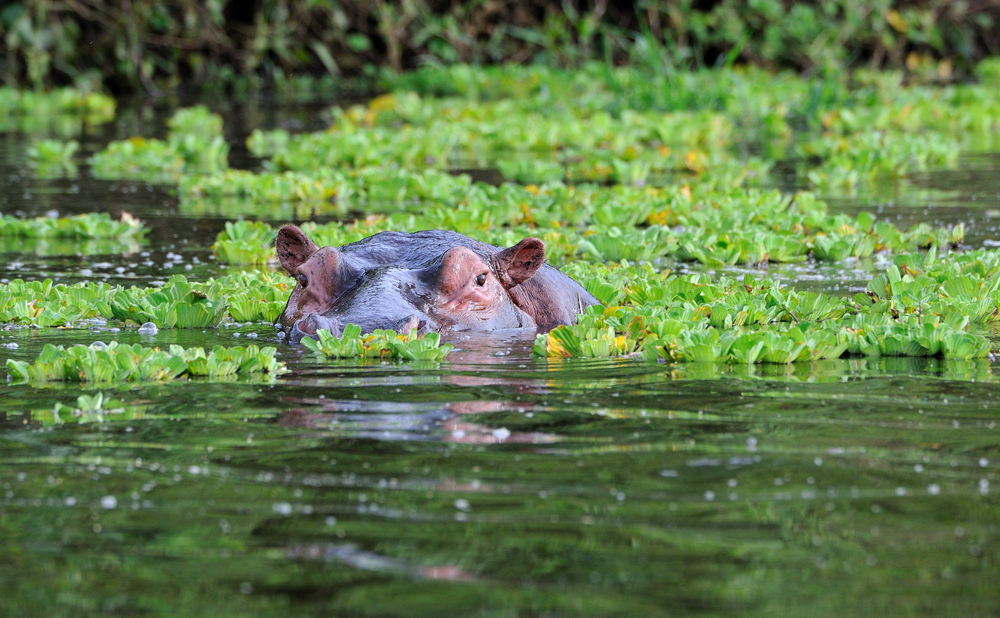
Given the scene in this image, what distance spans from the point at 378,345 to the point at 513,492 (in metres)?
2.02

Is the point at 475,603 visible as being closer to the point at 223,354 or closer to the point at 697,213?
the point at 223,354

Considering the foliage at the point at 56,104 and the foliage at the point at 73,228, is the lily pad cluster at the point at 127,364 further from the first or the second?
the foliage at the point at 56,104

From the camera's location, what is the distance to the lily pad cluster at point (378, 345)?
555 cm

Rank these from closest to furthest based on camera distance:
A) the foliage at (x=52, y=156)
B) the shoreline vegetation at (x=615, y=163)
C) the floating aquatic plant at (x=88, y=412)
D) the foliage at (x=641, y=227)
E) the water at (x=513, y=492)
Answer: the water at (x=513, y=492) → the floating aquatic plant at (x=88, y=412) → the shoreline vegetation at (x=615, y=163) → the foliage at (x=641, y=227) → the foliage at (x=52, y=156)

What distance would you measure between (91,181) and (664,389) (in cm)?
995

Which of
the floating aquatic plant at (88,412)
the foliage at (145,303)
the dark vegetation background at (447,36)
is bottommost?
the floating aquatic plant at (88,412)

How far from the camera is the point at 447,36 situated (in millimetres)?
26781

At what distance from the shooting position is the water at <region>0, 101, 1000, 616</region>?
119 inches

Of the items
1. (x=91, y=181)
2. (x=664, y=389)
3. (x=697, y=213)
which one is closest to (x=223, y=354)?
(x=664, y=389)

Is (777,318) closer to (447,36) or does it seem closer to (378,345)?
(378,345)

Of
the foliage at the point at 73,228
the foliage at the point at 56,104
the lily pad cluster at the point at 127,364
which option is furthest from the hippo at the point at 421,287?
the foliage at the point at 56,104

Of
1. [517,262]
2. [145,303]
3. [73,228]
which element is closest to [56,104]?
[73,228]

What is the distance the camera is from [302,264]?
6.48 m

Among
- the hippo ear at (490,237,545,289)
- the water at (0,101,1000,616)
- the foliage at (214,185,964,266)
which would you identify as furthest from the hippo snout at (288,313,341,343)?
the foliage at (214,185,964,266)
